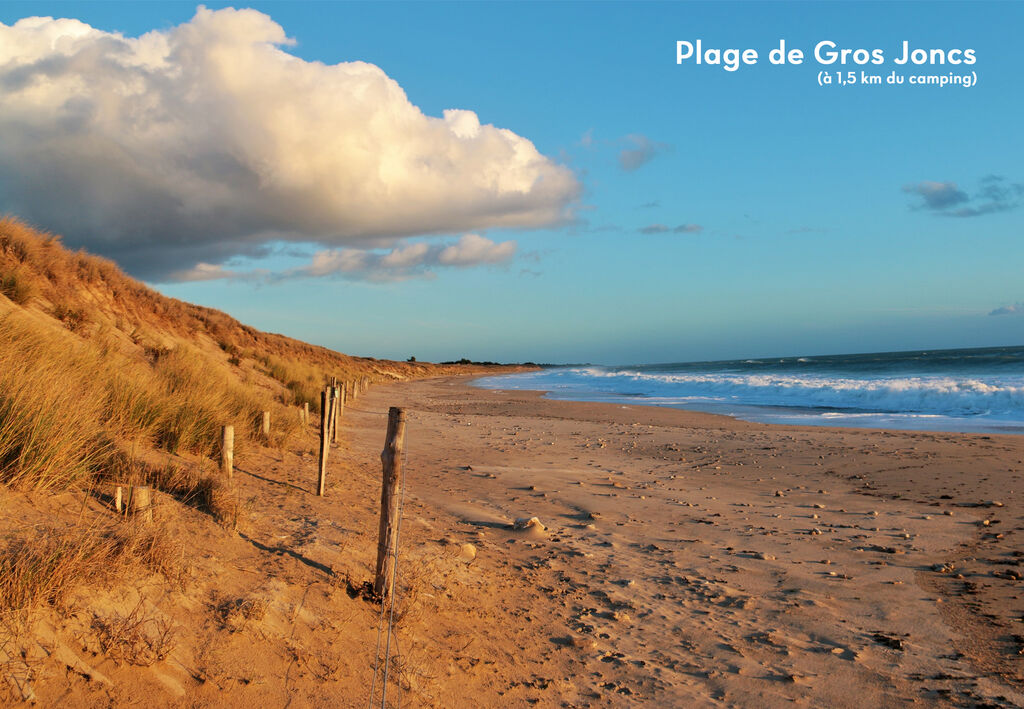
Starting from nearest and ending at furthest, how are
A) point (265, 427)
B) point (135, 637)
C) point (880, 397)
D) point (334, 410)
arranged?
point (135, 637) < point (265, 427) < point (334, 410) < point (880, 397)

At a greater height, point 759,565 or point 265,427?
point 265,427

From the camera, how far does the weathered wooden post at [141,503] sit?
4.85 meters

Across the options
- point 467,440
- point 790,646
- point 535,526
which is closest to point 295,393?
point 467,440

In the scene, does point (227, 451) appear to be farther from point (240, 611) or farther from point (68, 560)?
point (68, 560)

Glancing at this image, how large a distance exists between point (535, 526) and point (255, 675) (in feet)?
13.7

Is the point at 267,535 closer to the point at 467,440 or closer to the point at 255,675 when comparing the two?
the point at 255,675

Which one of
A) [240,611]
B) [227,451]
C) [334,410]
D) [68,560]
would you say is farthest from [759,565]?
[334,410]

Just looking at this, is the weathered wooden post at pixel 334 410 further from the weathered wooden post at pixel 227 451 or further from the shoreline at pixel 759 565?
the weathered wooden post at pixel 227 451

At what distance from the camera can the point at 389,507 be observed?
5.13 meters

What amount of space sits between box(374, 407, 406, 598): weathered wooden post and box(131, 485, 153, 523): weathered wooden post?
176cm

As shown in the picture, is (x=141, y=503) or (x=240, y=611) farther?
(x=141, y=503)

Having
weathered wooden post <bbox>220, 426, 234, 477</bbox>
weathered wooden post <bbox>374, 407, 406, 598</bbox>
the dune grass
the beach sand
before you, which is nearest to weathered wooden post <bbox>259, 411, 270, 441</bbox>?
the dune grass

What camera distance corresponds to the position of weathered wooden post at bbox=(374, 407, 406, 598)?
502 centimetres

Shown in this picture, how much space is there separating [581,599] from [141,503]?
3678 millimetres
